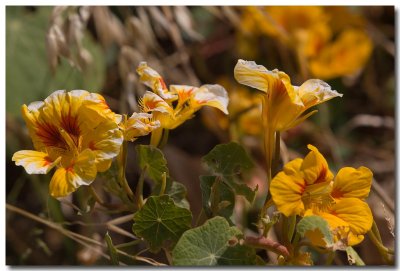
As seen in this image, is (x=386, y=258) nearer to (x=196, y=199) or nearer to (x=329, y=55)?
(x=196, y=199)

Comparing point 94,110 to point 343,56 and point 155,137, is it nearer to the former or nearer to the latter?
point 155,137

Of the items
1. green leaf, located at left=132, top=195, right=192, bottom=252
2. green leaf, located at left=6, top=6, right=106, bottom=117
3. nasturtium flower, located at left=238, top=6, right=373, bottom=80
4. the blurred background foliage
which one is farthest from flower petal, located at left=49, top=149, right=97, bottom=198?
nasturtium flower, located at left=238, top=6, right=373, bottom=80

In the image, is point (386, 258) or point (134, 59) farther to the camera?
point (134, 59)

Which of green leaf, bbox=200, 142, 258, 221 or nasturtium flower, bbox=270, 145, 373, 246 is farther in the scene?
green leaf, bbox=200, 142, 258, 221

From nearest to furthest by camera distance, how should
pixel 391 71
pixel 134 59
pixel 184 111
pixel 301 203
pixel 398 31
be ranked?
pixel 301 203 → pixel 184 111 → pixel 134 59 → pixel 398 31 → pixel 391 71

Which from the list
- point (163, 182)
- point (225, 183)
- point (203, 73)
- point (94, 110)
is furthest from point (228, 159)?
point (203, 73)

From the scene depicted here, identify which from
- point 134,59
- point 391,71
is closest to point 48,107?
point 134,59

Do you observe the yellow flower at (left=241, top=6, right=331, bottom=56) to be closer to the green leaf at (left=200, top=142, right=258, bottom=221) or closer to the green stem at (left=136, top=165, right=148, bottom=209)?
the green leaf at (left=200, top=142, right=258, bottom=221)
